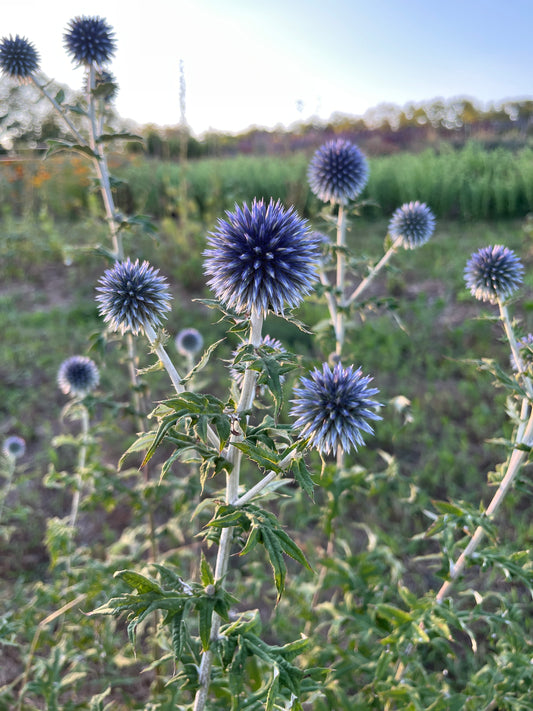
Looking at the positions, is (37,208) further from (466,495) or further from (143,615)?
(143,615)

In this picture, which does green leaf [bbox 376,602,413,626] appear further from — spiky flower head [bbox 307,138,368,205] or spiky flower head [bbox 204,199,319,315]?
spiky flower head [bbox 307,138,368,205]

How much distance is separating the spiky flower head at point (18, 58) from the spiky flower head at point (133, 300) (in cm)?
161

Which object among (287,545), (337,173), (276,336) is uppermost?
(337,173)

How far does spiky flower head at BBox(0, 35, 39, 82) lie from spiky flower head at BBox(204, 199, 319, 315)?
72.9 inches

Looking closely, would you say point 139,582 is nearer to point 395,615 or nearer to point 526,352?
point 395,615

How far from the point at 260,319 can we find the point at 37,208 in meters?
13.0

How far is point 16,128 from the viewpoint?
7.99ft

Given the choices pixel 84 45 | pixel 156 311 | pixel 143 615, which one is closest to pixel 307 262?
pixel 156 311

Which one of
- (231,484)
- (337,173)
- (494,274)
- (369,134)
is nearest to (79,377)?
(231,484)

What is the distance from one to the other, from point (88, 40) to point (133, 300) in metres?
1.82

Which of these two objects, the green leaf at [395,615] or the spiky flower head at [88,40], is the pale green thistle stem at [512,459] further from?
the spiky flower head at [88,40]

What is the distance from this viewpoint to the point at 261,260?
137 cm

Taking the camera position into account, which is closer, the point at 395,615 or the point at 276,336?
the point at 395,615

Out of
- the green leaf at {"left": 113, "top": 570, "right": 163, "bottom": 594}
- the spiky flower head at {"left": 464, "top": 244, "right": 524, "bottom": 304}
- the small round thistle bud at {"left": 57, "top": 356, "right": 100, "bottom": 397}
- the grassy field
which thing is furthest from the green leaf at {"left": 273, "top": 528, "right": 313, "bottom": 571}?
the small round thistle bud at {"left": 57, "top": 356, "right": 100, "bottom": 397}
